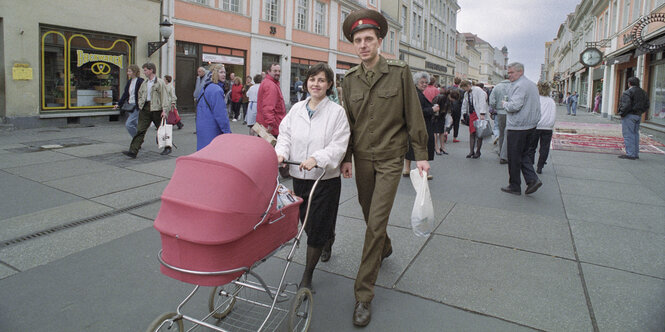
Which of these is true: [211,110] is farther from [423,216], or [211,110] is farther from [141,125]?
[423,216]

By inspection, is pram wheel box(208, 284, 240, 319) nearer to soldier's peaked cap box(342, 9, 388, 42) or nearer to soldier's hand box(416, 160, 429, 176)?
soldier's hand box(416, 160, 429, 176)

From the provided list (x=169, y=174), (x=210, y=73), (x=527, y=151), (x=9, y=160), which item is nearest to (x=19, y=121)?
(x=9, y=160)

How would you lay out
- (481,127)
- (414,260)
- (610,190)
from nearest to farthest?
(414,260), (610,190), (481,127)

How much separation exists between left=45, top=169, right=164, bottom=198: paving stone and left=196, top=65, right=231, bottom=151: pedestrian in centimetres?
160

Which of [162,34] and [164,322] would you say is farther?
[162,34]

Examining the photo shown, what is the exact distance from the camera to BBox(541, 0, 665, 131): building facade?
57.8 feet

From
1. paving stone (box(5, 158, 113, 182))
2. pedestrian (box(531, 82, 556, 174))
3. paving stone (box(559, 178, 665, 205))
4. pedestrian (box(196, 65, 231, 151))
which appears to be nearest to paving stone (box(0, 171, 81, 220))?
paving stone (box(5, 158, 113, 182))

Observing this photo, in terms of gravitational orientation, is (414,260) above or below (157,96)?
below

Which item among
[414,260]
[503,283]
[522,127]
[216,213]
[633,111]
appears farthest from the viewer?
[633,111]

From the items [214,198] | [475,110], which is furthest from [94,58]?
[214,198]

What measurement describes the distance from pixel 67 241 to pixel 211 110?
255 cm

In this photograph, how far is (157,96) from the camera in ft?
29.9

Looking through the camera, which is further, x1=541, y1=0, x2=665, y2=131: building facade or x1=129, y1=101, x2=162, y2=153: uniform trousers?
x1=541, y1=0, x2=665, y2=131: building facade

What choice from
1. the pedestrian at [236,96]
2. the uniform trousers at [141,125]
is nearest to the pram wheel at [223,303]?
the uniform trousers at [141,125]
